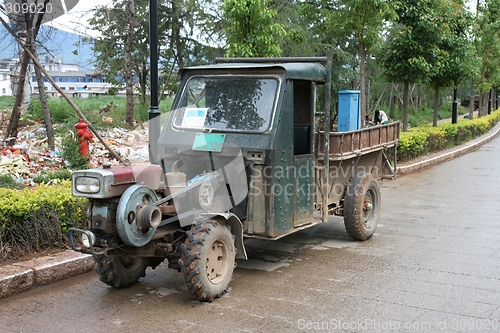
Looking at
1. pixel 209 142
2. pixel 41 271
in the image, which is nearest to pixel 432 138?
pixel 209 142

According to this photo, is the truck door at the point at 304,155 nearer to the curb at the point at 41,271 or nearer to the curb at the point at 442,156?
the curb at the point at 41,271

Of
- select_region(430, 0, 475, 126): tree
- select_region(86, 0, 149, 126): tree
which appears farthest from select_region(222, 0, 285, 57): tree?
select_region(86, 0, 149, 126): tree

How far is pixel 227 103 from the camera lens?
6.16m

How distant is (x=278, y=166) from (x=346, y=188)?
1.87 metres

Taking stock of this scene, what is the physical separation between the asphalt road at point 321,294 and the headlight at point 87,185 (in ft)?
3.68

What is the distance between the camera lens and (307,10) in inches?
560

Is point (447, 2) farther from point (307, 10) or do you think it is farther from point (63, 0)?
point (63, 0)

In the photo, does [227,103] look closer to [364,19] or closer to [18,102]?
[18,102]

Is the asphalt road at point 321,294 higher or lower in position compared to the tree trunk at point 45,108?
lower

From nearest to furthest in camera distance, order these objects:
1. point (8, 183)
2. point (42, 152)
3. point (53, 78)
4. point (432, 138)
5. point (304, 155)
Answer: point (304, 155), point (8, 183), point (42, 152), point (53, 78), point (432, 138)

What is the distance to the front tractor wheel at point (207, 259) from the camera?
4.89 metres

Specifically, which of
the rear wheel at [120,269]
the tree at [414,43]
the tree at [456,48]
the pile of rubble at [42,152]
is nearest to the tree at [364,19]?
the tree at [414,43]

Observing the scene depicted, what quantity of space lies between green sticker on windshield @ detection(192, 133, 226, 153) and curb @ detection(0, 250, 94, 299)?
68.8 inches

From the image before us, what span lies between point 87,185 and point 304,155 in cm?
257
